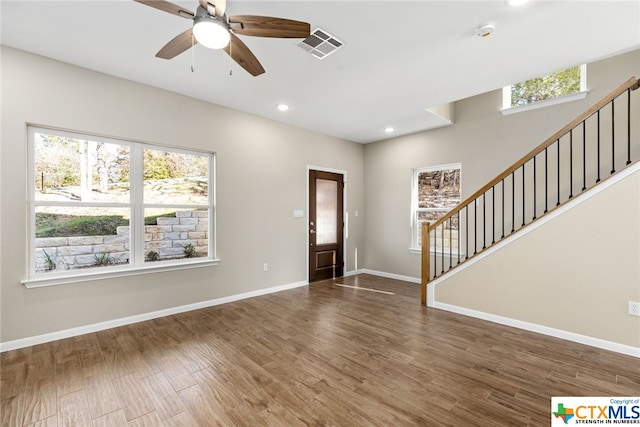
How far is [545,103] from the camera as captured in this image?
3922mm

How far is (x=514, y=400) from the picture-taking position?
1.95m

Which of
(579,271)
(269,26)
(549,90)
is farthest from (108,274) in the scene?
(549,90)

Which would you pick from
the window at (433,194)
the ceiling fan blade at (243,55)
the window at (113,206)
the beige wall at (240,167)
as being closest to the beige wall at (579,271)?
the beige wall at (240,167)

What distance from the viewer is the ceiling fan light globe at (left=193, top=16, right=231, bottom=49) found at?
1782mm

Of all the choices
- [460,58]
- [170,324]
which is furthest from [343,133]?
[170,324]

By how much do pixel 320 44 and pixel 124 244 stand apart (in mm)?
3190

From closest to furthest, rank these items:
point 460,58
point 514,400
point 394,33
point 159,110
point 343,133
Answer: point 514,400
point 394,33
point 460,58
point 159,110
point 343,133

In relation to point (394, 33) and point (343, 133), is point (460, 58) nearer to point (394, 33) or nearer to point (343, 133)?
point (394, 33)

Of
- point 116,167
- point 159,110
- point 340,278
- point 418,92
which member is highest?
point 418,92

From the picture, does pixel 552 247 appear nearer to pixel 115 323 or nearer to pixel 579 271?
pixel 579 271

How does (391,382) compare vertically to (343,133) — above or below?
below

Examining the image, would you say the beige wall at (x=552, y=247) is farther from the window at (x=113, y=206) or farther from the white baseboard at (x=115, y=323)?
the window at (x=113, y=206)

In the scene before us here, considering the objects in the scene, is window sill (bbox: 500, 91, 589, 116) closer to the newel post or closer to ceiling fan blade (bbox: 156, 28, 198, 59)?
the newel post

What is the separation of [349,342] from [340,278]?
2860 millimetres
